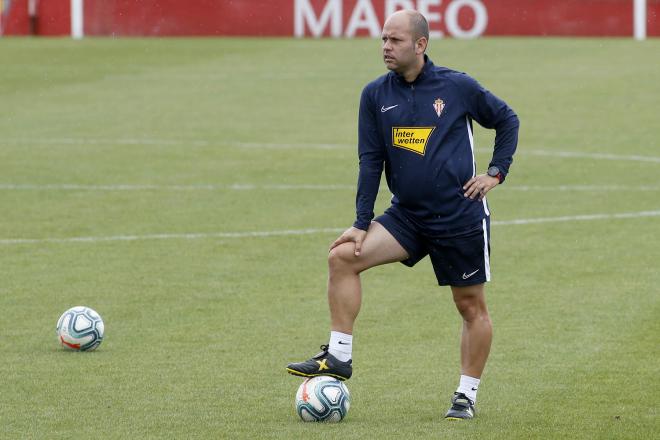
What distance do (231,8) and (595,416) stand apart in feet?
102

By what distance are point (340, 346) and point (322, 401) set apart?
1.10ft

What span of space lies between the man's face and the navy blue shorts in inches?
33.2

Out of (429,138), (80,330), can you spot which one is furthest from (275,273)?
(429,138)

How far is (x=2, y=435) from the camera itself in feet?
25.9

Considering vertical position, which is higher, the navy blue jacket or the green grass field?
the navy blue jacket

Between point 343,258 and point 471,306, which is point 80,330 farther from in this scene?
point 471,306

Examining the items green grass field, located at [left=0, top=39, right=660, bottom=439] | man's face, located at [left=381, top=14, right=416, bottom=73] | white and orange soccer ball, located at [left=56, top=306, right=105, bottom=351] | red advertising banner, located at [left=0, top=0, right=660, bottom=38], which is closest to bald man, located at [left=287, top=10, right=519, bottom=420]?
man's face, located at [left=381, top=14, right=416, bottom=73]

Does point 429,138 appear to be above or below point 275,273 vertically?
above

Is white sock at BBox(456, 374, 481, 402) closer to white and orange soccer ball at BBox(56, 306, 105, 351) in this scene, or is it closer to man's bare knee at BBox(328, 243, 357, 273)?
man's bare knee at BBox(328, 243, 357, 273)

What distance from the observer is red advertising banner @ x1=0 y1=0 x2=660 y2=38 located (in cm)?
3697

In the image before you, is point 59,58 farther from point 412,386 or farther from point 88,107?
point 412,386

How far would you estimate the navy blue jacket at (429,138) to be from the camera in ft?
27.3

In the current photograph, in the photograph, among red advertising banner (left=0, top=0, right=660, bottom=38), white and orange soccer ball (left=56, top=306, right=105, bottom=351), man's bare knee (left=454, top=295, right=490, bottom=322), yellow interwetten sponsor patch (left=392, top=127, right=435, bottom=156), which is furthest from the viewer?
red advertising banner (left=0, top=0, right=660, bottom=38)

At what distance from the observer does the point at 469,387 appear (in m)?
8.42
